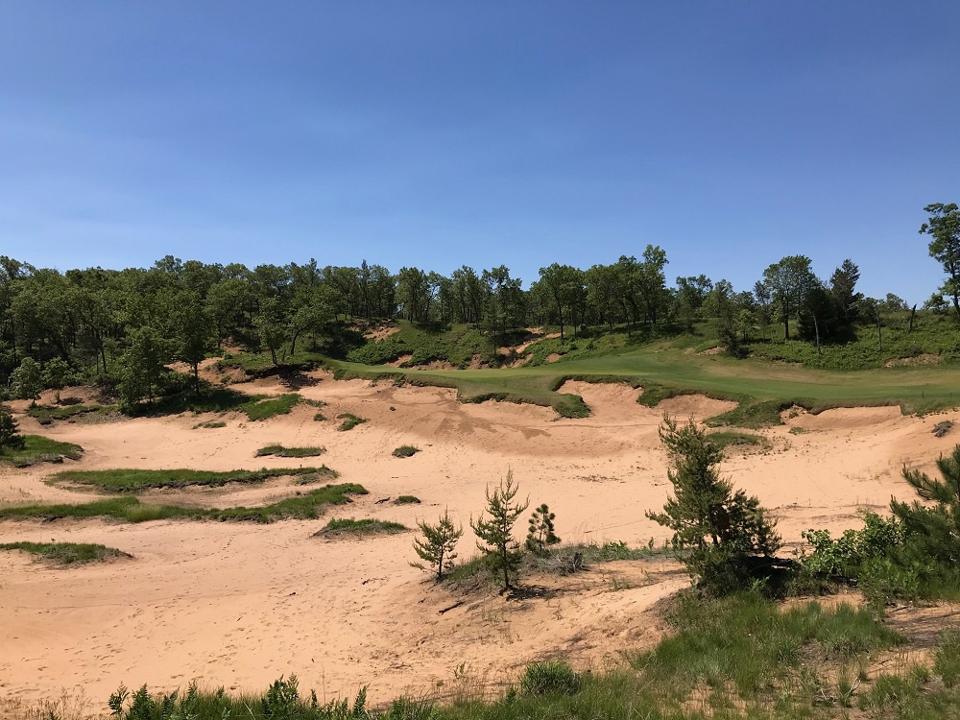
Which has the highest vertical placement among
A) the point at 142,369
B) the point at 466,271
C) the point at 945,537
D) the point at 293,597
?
the point at 466,271

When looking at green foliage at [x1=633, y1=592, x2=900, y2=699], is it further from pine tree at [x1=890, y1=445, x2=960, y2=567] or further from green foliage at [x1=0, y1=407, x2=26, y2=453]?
green foliage at [x1=0, y1=407, x2=26, y2=453]

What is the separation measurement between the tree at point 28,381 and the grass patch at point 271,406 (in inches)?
934

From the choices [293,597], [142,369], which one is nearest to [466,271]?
[142,369]

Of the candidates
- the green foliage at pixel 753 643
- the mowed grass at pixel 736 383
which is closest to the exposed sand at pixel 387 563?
the green foliage at pixel 753 643

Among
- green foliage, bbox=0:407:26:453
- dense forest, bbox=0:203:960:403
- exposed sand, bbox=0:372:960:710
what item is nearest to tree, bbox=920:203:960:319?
dense forest, bbox=0:203:960:403

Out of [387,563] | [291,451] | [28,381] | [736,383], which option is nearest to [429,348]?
[291,451]

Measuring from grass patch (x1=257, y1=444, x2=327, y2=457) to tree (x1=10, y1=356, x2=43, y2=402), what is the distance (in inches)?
1291

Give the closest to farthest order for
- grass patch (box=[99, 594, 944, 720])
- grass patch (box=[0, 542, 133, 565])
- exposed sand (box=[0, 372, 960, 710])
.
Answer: grass patch (box=[99, 594, 944, 720]), exposed sand (box=[0, 372, 960, 710]), grass patch (box=[0, 542, 133, 565])

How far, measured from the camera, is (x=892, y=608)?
28.1 feet

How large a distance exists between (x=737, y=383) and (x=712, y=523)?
110ft

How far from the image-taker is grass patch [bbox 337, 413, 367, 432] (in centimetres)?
3929

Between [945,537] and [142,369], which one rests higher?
[142,369]

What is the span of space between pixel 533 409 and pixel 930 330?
44321mm

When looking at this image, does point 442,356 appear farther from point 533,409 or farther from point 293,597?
point 293,597
